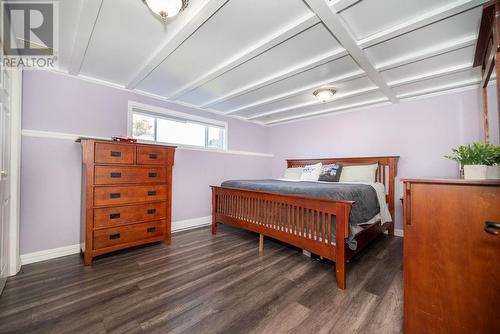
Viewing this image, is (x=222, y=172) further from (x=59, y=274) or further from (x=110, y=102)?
(x=59, y=274)

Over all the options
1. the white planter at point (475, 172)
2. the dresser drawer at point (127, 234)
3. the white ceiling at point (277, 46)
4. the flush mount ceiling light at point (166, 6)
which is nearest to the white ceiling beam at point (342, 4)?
the white ceiling at point (277, 46)

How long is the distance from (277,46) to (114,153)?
2.08m

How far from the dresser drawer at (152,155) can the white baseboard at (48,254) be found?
52.5 inches

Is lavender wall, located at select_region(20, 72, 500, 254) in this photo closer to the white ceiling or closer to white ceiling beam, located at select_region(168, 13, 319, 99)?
the white ceiling

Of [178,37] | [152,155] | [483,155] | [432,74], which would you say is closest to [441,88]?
[432,74]

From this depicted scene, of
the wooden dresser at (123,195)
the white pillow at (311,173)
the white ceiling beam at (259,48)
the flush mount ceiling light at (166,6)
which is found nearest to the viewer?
the flush mount ceiling light at (166,6)

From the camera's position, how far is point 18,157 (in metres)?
2.00

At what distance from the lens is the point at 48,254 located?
7.70 feet

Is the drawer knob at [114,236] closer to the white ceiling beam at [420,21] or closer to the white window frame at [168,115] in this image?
the white window frame at [168,115]

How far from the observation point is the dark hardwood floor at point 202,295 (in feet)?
4.49

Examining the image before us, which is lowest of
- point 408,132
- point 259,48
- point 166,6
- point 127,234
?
point 127,234

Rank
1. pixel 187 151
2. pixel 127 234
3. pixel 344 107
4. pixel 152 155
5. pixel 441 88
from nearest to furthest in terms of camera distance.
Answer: pixel 127 234 → pixel 152 155 → pixel 441 88 → pixel 187 151 → pixel 344 107

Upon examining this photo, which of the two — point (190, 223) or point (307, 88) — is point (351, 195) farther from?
point (190, 223)

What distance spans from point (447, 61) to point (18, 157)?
450 centimetres
